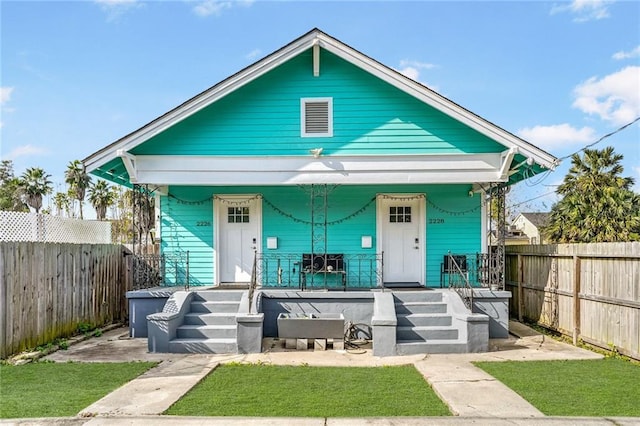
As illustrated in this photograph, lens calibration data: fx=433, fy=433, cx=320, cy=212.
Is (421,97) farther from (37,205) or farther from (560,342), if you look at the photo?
(37,205)

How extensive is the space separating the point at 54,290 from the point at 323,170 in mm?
5803

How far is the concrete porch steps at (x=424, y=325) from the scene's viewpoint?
7.80 m

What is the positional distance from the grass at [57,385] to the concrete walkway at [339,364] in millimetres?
205

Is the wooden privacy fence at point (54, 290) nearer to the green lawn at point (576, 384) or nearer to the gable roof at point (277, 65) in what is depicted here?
the gable roof at point (277, 65)

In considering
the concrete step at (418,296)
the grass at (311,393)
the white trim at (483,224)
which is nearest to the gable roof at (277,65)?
the white trim at (483,224)

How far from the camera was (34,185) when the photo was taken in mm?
37812

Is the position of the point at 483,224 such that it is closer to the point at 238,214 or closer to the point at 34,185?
the point at 238,214

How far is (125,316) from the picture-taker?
36.2 ft

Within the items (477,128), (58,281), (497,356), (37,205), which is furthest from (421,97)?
(37,205)

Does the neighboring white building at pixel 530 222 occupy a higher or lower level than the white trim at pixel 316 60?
lower

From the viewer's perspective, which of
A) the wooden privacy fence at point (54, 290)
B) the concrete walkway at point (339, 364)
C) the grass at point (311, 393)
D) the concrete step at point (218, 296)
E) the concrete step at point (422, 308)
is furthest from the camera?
the concrete step at point (218, 296)

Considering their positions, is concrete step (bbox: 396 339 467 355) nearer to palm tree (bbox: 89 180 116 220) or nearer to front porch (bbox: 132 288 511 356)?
front porch (bbox: 132 288 511 356)

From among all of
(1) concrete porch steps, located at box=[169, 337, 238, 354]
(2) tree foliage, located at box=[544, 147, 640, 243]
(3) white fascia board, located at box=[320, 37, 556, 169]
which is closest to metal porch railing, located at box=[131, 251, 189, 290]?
(1) concrete porch steps, located at box=[169, 337, 238, 354]

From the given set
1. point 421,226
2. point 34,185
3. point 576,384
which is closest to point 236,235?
point 421,226
